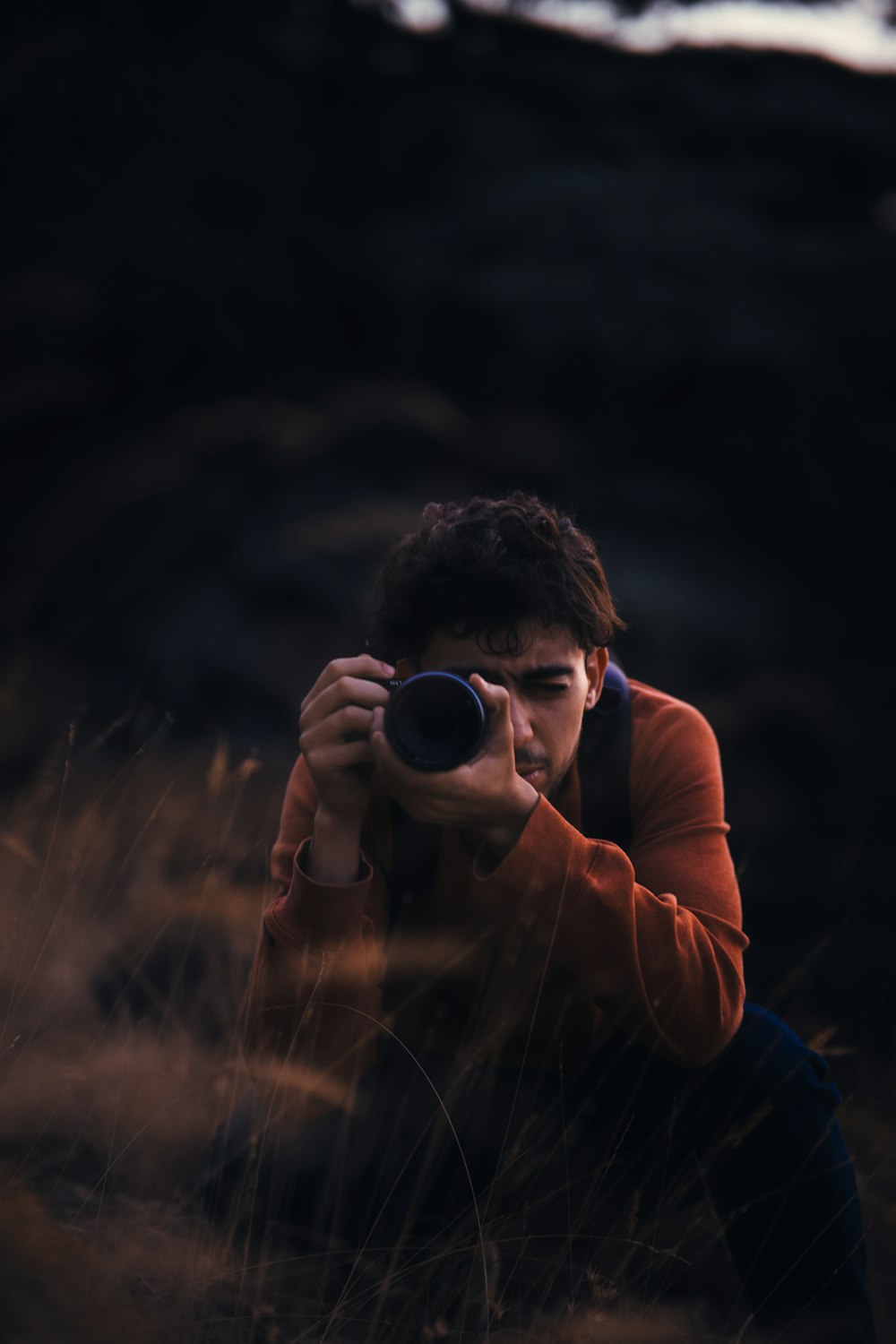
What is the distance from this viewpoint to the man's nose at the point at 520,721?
4.10ft

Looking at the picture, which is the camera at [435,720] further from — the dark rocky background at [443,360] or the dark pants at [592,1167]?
the dark rocky background at [443,360]

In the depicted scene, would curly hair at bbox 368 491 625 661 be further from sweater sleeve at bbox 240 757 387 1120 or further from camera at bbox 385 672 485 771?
sweater sleeve at bbox 240 757 387 1120

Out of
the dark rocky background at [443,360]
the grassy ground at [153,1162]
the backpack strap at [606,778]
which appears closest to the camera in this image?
the grassy ground at [153,1162]

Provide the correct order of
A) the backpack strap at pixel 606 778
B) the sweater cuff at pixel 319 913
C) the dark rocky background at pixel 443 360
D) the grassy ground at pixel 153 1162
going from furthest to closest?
the dark rocky background at pixel 443 360, the backpack strap at pixel 606 778, the sweater cuff at pixel 319 913, the grassy ground at pixel 153 1162

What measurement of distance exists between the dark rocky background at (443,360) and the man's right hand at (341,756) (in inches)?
88.4

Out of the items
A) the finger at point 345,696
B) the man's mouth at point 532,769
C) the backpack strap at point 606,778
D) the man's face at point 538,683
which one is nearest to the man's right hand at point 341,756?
the finger at point 345,696

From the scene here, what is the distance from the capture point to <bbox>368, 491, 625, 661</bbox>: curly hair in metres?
1.26

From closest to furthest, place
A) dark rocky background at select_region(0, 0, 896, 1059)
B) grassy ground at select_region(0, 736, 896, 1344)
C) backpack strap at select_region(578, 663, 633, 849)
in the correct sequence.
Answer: grassy ground at select_region(0, 736, 896, 1344) → backpack strap at select_region(578, 663, 633, 849) → dark rocky background at select_region(0, 0, 896, 1059)

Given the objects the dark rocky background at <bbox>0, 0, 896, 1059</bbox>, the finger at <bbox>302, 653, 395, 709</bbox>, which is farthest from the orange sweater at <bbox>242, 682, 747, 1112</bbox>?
the dark rocky background at <bbox>0, 0, 896, 1059</bbox>

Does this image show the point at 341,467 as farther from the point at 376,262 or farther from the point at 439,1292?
the point at 439,1292

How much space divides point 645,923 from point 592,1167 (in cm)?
50

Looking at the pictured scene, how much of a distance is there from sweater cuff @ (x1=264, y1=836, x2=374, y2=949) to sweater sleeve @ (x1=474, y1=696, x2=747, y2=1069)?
0.63ft

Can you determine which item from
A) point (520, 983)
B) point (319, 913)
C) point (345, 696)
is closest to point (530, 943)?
point (520, 983)

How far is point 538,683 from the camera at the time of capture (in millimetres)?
1248
